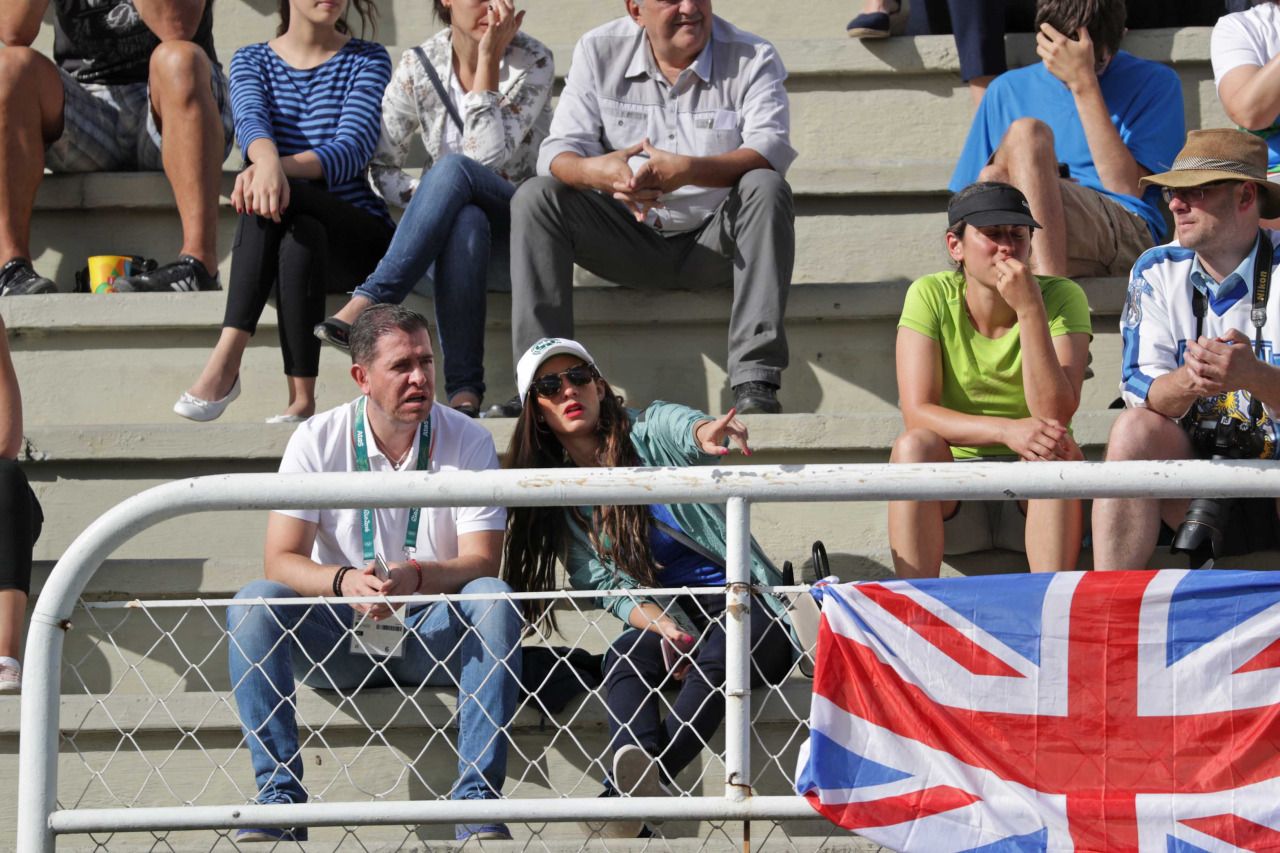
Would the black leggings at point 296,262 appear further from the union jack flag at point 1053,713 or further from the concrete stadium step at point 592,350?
the union jack flag at point 1053,713

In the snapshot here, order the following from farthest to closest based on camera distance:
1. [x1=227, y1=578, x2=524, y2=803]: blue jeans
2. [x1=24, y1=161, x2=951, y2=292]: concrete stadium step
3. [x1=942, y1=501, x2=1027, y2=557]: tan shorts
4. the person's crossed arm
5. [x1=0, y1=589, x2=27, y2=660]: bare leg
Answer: [x1=24, y1=161, x2=951, y2=292]: concrete stadium step, [x1=942, y1=501, x2=1027, y2=557]: tan shorts, [x1=0, y1=589, x2=27, y2=660]: bare leg, the person's crossed arm, [x1=227, y1=578, x2=524, y2=803]: blue jeans

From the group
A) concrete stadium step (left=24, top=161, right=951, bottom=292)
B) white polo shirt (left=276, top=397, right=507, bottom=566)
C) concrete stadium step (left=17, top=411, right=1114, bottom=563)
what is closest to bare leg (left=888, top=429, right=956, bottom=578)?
concrete stadium step (left=17, top=411, right=1114, bottom=563)

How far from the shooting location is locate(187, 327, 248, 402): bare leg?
427 centimetres

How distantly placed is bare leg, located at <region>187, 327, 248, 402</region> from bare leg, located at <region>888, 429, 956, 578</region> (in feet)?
5.72

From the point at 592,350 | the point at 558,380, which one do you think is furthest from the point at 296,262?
the point at 558,380

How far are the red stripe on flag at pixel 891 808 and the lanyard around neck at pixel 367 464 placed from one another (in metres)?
1.28

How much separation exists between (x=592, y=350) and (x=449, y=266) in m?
0.44

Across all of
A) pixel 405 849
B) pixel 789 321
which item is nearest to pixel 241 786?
pixel 405 849

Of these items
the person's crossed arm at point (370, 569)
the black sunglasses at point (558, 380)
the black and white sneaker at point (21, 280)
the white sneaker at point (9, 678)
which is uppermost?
the black and white sneaker at point (21, 280)

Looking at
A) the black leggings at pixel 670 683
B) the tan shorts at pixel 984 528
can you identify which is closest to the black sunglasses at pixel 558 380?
the black leggings at pixel 670 683

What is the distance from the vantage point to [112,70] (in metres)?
5.21

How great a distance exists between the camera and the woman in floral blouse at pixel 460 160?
13.9ft

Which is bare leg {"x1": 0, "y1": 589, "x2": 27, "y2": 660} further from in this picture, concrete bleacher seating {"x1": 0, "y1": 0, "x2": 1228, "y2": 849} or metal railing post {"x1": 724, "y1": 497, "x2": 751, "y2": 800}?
metal railing post {"x1": 724, "y1": 497, "x2": 751, "y2": 800}

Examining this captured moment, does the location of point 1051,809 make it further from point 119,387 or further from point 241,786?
point 119,387
